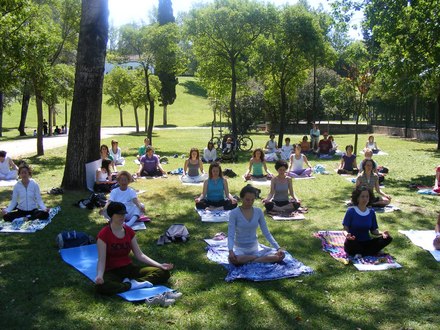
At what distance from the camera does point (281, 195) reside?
9891 mm

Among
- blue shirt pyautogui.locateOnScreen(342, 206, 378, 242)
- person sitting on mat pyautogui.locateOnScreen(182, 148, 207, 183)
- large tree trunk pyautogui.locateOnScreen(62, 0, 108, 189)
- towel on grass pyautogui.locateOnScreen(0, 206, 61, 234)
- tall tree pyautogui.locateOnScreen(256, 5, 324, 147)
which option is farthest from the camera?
tall tree pyautogui.locateOnScreen(256, 5, 324, 147)

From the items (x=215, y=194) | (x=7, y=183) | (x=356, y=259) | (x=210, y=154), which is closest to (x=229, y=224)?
(x=356, y=259)

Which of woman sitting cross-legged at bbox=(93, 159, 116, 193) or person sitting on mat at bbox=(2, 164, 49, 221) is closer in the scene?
person sitting on mat at bbox=(2, 164, 49, 221)

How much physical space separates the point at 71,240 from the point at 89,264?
39.5 inches

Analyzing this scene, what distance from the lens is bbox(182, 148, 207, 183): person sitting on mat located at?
13.9 metres

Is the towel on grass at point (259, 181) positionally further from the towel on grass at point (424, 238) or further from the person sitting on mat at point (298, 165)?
the towel on grass at point (424, 238)

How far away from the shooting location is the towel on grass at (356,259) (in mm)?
6527

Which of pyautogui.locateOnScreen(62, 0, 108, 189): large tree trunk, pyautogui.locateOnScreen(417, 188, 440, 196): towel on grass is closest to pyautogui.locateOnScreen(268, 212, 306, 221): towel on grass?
pyautogui.locateOnScreen(417, 188, 440, 196): towel on grass

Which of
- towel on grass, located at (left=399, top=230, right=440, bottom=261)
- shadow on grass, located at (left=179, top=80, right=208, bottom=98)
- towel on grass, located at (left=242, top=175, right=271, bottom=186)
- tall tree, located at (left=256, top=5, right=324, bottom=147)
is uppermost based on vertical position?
shadow on grass, located at (left=179, top=80, right=208, bottom=98)

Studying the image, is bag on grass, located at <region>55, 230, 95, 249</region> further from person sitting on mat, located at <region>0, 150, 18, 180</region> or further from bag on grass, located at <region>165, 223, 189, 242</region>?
person sitting on mat, located at <region>0, 150, 18, 180</region>

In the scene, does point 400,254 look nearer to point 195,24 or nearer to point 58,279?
point 58,279

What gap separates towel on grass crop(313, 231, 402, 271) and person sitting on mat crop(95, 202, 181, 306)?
2.67 metres

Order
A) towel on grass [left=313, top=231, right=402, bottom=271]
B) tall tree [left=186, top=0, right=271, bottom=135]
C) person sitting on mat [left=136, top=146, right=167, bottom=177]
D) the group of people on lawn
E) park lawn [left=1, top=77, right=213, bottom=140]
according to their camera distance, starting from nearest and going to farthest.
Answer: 1. the group of people on lawn
2. towel on grass [left=313, top=231, right=402, bottom=271]
3. person sitting on mat [left=136, top=146, right=167, bottom=177]
4. tall tree [left=186, top=0, right=271, bottom=135]
5. park lawn [left=1, top=77, right=213, bottom=140]

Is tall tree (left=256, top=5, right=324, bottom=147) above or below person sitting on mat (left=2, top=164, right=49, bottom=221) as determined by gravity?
above
